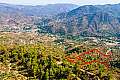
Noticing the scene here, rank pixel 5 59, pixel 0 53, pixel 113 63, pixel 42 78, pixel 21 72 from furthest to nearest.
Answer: pixel 113 63 → pixel 0 53 → pixel 5 59 → pixel 21 72 → pixel 42 78

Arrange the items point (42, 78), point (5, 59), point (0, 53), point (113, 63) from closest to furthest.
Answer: point (42, 78), point (5, 59), point (0, 53), point (113, 63)

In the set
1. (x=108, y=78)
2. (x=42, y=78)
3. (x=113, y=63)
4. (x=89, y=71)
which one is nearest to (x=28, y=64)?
(x=42, y=78)

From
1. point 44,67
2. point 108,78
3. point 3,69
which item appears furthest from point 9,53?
point 108,78

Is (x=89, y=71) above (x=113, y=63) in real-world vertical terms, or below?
above

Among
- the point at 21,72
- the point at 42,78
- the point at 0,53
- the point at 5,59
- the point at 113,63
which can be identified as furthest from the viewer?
the point at 113,63

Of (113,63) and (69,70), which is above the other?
(69,70)

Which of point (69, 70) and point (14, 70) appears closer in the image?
point (69, 70)

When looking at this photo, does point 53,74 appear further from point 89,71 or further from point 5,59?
point 5,59

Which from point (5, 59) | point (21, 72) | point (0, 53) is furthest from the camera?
point (0, 53)

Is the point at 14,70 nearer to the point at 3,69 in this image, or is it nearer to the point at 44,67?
the point at 3,69
